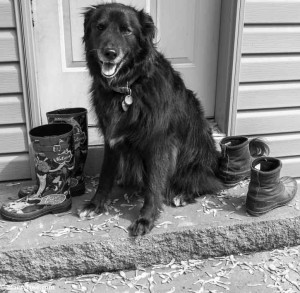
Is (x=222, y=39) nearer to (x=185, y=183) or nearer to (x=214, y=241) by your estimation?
(x=185, y=183)

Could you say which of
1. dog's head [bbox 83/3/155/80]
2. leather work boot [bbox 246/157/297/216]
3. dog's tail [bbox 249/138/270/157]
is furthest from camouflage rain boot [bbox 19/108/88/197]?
dog's tail [bbox 249/138/270/157]

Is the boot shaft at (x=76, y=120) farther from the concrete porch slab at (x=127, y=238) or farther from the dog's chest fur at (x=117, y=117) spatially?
the concrete porch slab at (x=127, y=238)

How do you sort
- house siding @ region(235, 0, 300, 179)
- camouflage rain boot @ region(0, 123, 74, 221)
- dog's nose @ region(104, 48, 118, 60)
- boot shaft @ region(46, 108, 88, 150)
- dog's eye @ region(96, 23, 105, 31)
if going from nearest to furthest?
1. dog's nose @ region(104, 48, 118, 60)
2. dog's eye @ region(96, 23, 105, 31)
3. camouflage rain boot @ region(0, 123, 74, 221)
4. boot shaft @ region(46, 108, 88, 150)
5. house siding @ region(235, 0, 300, 179)

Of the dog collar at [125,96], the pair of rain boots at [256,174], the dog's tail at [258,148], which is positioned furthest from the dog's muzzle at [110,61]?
the dog's tail at [258,148]

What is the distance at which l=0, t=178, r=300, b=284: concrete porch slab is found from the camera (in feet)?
6.60

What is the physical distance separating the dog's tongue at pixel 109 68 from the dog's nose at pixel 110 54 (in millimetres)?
47

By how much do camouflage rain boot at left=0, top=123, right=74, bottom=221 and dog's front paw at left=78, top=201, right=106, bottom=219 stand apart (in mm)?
120

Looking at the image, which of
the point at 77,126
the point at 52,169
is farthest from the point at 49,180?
the point at 77,126

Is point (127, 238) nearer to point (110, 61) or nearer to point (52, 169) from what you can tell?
point (52, 169)

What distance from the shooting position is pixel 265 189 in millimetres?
2211

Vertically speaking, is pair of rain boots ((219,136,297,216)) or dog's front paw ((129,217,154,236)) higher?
pair of rain boots ((219,136,297,216))

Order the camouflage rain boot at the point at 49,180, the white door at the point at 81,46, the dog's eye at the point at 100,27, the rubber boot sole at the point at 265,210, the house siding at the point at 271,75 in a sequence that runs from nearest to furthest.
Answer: the dog's eye at the point at 100,27, the camouflage rain boot at the point at 49,180, the rubber boot sole at the point at 265,210, the white door at the point at 81,46, the house siding at the point at 271,75

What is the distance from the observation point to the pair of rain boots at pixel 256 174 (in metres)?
2.21

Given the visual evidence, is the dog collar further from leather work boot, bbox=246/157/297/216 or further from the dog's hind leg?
leather work boot, bbox=246/157/297/216
